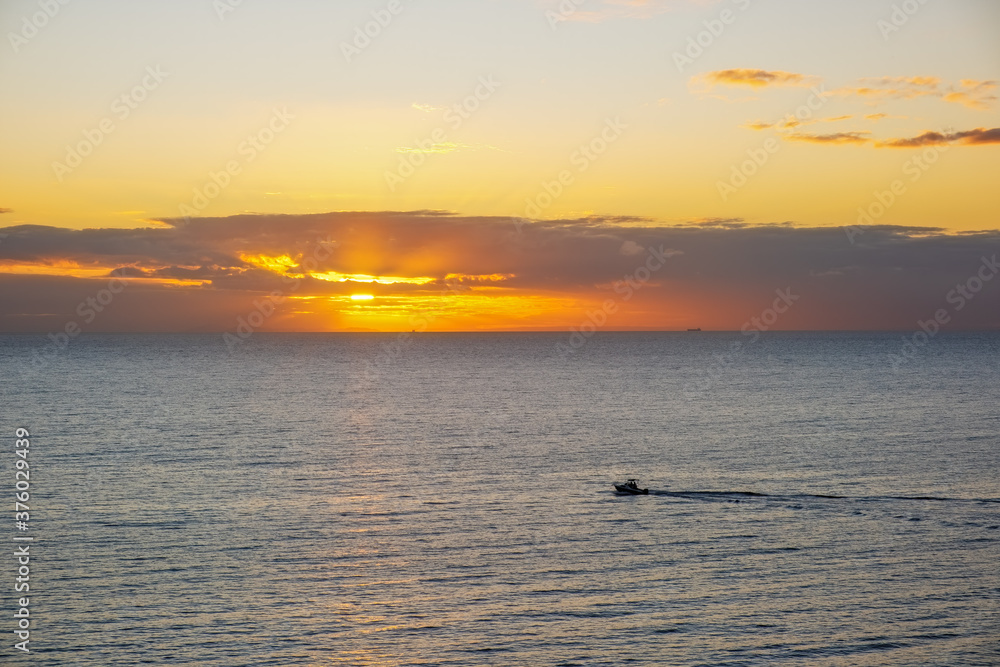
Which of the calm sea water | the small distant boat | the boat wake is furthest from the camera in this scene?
the small distant boat

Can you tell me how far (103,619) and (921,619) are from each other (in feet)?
139

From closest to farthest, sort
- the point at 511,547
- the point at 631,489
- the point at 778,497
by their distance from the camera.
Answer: the point at 511,547 → the point at 778,497 → the point at 631,489

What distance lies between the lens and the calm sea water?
139ft

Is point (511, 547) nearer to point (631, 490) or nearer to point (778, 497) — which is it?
point (631, 490)

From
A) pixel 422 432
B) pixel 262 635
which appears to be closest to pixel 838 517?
pixel 262 635

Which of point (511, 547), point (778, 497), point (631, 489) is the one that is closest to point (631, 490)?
point (631, 489)

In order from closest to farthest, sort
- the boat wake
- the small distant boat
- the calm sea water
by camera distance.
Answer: the calm sea water → the boat wake → the small distant boat

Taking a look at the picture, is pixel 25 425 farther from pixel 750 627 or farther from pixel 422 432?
pixel 750 627

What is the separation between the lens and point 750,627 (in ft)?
145

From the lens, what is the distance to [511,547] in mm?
56562

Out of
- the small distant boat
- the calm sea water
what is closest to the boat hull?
the small distant boat

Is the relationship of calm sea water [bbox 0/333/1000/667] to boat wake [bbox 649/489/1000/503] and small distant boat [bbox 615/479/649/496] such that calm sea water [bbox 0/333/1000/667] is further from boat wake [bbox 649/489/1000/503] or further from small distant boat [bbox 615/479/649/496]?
small distant boat [bbox 615/479/649/496]

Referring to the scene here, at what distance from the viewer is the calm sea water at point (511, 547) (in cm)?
4228

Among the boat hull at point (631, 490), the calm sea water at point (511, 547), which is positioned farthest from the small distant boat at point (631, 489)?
the calm sea water at point (511, 547)
